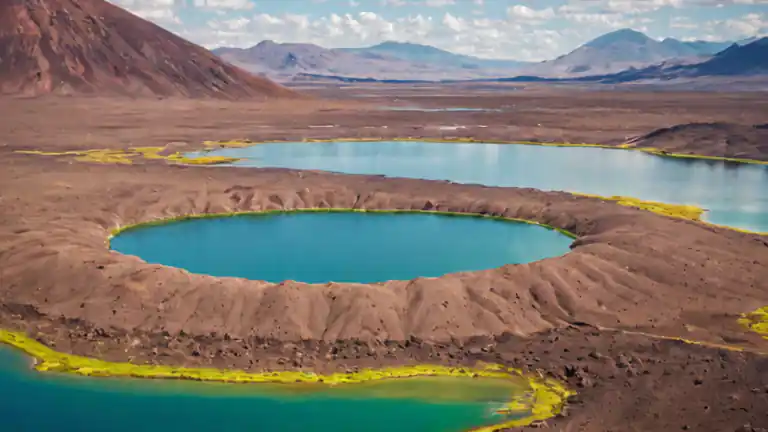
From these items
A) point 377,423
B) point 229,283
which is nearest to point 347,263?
point 229,283

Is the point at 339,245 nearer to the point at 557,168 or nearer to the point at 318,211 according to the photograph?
the point at 318,211

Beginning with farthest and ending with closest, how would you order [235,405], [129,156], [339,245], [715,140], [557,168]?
[715,140] → [129,156] → [557,168] → [339,245] → [235,405]

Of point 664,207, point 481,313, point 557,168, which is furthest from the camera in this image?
point 557,168

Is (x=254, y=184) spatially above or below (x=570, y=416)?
above

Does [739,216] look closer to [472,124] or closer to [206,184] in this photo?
[206,184]

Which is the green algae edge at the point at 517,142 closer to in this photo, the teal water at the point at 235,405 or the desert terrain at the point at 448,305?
the desert terrain at the point at 448,305

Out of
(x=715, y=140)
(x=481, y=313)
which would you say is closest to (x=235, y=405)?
(x=481, y=313)
